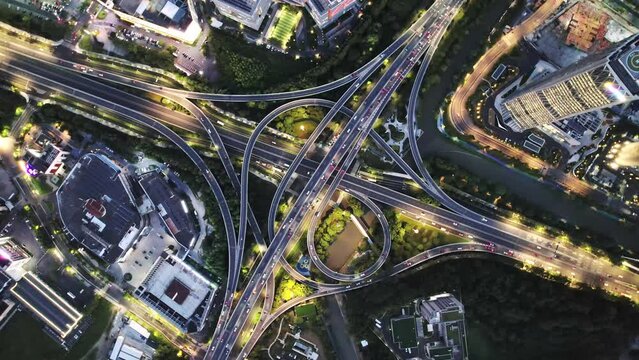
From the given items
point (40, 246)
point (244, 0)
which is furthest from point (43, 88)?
point (244, 0)

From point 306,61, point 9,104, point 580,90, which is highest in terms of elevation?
point 580,90

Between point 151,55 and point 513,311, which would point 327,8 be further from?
point 513,311

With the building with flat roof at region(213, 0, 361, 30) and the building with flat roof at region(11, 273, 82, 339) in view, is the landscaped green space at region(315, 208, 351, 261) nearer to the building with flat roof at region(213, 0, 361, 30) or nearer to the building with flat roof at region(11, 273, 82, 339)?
the building with flat roof at region(213, 0, 361, 30)

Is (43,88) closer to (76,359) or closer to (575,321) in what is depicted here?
(76,359)

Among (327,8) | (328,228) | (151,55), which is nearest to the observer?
(327,8)

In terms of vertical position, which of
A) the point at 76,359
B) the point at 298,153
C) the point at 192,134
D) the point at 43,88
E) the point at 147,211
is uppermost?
the point at 298,153

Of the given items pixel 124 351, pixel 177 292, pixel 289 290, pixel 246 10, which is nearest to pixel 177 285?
pixel 177 292
